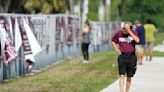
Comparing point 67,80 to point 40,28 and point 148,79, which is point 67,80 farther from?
point 40,28

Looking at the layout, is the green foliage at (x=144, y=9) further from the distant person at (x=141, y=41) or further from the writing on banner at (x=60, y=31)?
the distant person at (x=141, y=41)

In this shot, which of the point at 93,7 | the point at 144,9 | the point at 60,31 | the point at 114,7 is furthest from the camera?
the point at 93,7

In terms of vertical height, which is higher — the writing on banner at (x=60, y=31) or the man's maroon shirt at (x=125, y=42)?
the man's maroon shirt at (x=125, y=42)

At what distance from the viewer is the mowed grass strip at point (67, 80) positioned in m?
15.0

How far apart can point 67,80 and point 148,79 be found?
240 centimetres

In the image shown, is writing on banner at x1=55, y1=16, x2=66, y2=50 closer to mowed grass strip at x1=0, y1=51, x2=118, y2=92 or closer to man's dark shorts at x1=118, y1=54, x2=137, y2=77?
mowed grass strip at x1=0, y1=51, x2=118, y2=92

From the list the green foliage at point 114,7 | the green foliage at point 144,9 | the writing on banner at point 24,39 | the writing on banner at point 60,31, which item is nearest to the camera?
the writing on banner at point 24,39

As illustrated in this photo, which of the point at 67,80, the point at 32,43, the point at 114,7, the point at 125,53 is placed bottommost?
the point at 114,7

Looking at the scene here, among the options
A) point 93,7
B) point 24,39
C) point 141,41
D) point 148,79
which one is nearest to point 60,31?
point 141,41

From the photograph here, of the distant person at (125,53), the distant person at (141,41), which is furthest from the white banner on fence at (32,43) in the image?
the distant person at (125,53)

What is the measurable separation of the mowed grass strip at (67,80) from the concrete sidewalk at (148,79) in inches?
23.3

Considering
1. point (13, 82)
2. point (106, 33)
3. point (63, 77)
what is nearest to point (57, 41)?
point (63, 77)

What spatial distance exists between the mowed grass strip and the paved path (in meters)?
0.59

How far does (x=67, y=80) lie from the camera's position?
670 inches
